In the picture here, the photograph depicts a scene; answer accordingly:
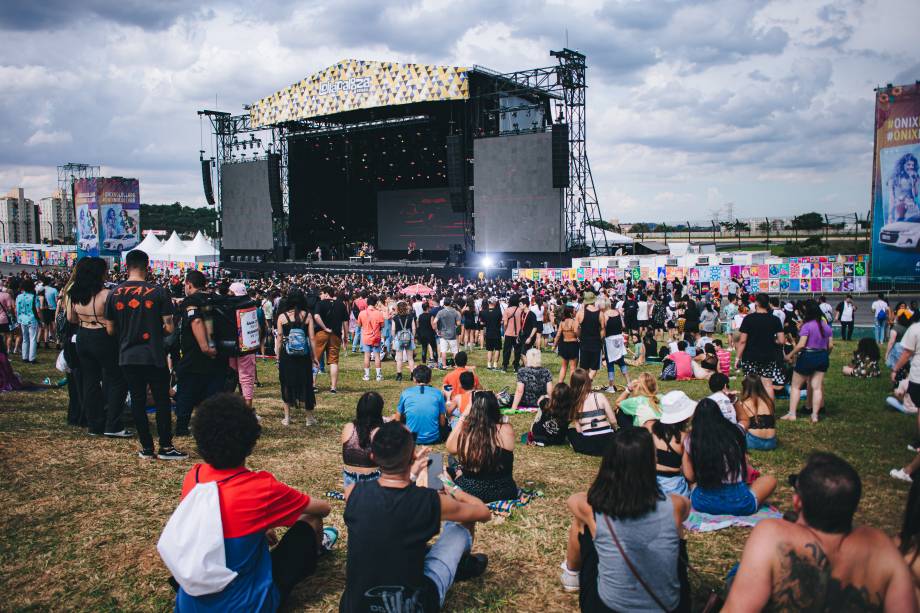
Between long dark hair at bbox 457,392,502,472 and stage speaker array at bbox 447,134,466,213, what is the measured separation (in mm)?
25217

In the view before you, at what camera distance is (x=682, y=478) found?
16.2 ft

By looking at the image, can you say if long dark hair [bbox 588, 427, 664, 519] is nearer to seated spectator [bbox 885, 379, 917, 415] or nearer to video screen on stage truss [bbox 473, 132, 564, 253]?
seated spectator [bbox 885, 379, 917, 415]

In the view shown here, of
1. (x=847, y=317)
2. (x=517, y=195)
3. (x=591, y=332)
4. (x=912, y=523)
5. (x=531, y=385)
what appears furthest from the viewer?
(x=517, y=195)

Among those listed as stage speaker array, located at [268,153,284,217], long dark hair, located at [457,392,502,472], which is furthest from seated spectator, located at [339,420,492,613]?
stage speaker array, located at [268,153,284,217]

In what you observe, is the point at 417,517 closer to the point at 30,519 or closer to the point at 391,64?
the point at 30,519

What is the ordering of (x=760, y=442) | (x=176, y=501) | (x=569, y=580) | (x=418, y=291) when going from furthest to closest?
(x=418, y=291), (x=760, y=442), (x=176, y=501), (x=569, y=580)

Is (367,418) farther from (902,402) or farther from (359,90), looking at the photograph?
(359,90)

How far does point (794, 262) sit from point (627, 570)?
23311mm

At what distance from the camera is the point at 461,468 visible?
16.0 feet

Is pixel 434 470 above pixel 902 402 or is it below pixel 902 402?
above

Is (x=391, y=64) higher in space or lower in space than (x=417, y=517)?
higher

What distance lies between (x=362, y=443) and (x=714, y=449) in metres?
2.56

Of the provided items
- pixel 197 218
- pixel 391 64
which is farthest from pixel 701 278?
pixel 197 218

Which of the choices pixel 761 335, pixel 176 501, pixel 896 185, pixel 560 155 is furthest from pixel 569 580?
pixel 560 155
